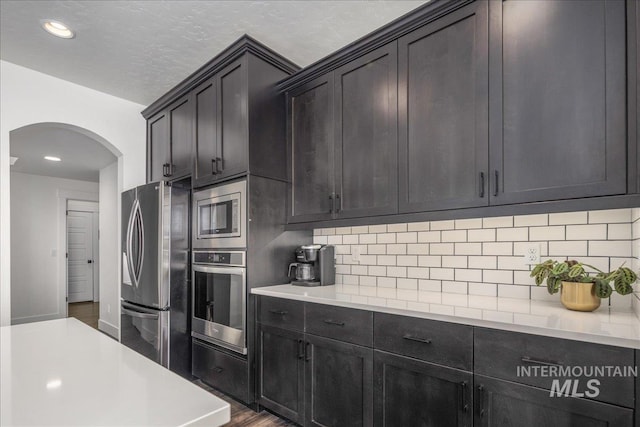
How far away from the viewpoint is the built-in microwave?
2404mm

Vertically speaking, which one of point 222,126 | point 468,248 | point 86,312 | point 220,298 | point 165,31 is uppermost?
point 165,31

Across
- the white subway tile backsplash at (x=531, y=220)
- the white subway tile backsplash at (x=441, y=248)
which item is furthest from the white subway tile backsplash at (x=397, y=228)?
the white subway tile backsplash at (x=531, y=220)

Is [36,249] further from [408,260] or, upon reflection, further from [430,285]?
[430,285]

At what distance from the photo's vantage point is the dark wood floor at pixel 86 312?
5721mm

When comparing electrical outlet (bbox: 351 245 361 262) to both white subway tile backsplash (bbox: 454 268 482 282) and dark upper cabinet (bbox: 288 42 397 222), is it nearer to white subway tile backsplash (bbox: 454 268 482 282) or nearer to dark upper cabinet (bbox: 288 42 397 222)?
dark upper cabinet (bbox: 288 42 397 222)

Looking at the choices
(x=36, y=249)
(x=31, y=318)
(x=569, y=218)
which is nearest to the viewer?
(x=569, y=218)

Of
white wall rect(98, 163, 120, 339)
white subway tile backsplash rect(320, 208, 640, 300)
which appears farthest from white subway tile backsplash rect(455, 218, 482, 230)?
white wall rect(98, 163, 120, 339)

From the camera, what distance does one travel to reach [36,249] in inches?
231

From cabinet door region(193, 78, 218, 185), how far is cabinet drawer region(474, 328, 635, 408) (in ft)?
7.21

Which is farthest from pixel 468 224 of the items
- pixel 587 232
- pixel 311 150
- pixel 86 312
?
pixel 86 312

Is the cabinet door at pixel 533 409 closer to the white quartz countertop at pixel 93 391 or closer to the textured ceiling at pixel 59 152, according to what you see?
the white quartz countertop at pixel 93 391

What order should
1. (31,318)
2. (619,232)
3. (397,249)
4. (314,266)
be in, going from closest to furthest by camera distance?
(619,232), (397,249), (314,266), (31,318)

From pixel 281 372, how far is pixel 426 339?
107 cm

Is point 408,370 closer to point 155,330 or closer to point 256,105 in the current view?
point 256,105
